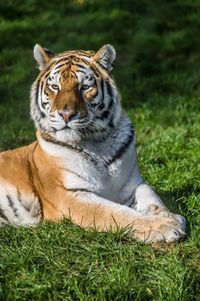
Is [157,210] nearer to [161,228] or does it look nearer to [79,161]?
[161,228]

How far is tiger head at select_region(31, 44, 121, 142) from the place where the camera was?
196 inches

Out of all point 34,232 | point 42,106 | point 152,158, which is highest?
point 42,106

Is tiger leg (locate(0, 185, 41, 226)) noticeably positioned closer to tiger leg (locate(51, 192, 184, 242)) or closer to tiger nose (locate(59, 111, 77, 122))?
tiger leg (locate(51, 192, 184, 242))

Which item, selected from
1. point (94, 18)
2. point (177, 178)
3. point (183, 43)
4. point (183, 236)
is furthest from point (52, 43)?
point (183, 236)

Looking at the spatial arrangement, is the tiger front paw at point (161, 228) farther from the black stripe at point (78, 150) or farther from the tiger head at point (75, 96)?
the tiger head at point (75, 96)

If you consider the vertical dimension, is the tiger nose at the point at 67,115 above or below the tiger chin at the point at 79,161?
above

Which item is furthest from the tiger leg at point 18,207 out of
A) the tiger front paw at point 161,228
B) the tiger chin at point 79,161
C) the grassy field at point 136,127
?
the tiger front paw at point 161,228

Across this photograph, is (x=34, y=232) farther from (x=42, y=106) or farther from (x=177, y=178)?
(x=177, y=178)

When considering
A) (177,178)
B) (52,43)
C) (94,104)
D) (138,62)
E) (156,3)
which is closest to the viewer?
(94,104)

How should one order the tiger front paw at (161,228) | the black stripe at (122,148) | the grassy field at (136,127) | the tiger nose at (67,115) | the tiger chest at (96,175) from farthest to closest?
the black stripe at (122,148), the tiger chest at (96,175), the tiger nose at (67,115), the tiger front paw at (161,228), the grassy field at (136,127)

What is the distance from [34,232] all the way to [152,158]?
2584 mm

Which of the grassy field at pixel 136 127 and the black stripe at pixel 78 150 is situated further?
the black stripe at pixel 78 150

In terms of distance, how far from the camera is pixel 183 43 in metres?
11.7

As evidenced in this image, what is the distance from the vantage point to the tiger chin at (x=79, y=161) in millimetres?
4945
